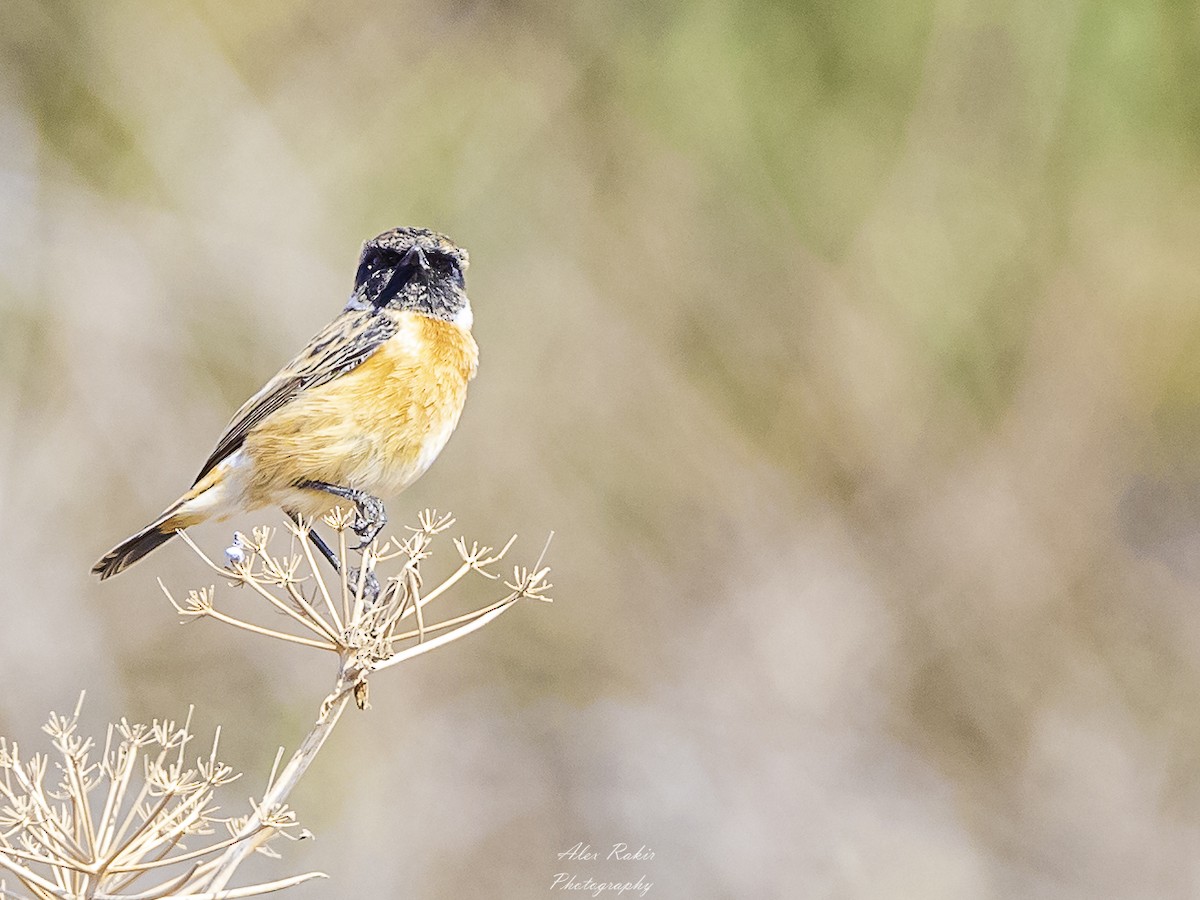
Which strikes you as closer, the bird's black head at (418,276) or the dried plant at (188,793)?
the dried plant at (188,793)

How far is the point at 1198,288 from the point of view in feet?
31.7

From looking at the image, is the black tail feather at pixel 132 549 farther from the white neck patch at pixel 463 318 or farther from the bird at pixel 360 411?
the white neck patch at pixel 463 318

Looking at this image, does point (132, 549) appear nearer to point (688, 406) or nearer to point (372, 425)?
point (372, 425)

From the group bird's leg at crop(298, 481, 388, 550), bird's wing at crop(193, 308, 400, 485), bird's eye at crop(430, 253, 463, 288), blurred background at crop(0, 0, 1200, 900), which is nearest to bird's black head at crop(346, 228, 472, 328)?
bird's eye at crop(430, 253, 463, 288)

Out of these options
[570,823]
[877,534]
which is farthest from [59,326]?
[877,534]

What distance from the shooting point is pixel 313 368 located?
14.0ft

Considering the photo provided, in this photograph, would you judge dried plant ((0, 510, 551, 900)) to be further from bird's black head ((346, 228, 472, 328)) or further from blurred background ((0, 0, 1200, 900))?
blurred background ((0, 0, 1200, 900))

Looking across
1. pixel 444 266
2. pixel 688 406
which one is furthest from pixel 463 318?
pixel 688 406

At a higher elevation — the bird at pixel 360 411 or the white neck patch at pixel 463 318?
the white neck patch at pixel 463 318

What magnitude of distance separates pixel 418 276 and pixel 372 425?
2.04ft

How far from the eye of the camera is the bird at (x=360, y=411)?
13.3 feet

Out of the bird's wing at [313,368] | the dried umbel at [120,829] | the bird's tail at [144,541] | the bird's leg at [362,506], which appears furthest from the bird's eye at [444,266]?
the dried umbel at [120,829]

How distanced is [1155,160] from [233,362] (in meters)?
6.97

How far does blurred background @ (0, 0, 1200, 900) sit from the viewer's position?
315 inches
